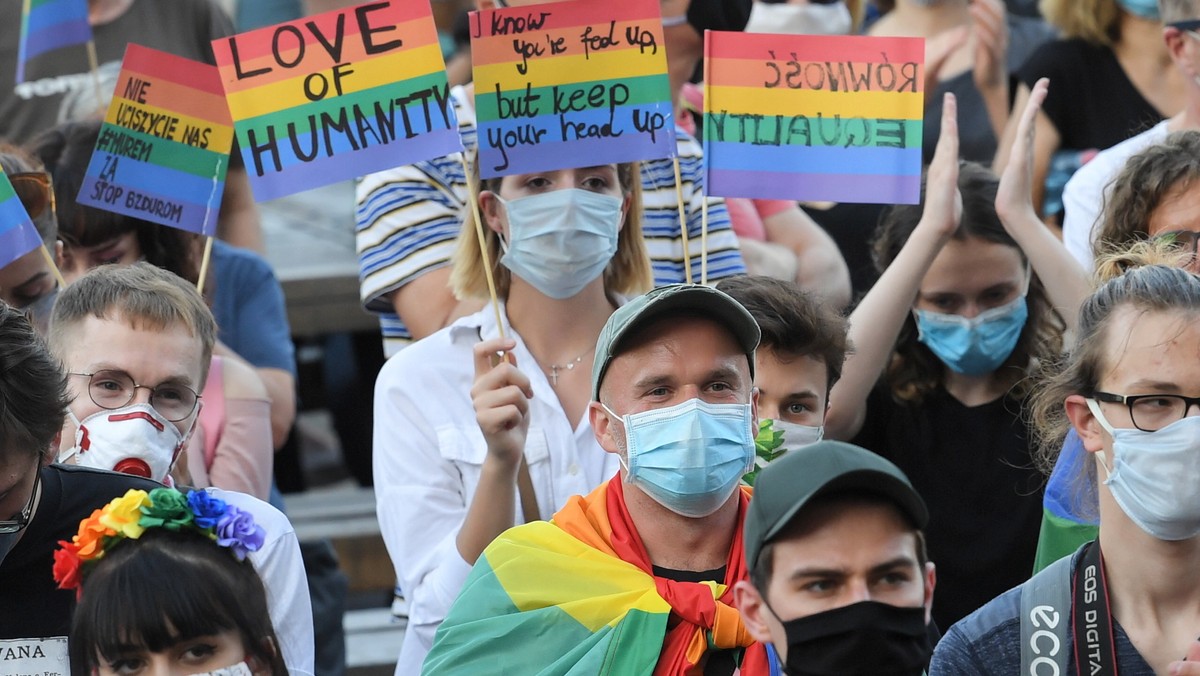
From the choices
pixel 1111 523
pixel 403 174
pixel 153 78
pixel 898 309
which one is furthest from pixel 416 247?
pixel 1111 523

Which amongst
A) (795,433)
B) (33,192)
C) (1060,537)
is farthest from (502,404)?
(33,192)

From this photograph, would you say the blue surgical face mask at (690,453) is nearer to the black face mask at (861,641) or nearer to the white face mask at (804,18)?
the black face mask at (861,641)

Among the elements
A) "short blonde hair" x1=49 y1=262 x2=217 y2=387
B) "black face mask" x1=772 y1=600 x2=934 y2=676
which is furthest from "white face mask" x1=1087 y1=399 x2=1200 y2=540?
"short blonde hair" x1=49 y1=262 x2=217 y2=387

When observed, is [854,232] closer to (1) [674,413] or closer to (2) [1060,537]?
(2) [1060,537]

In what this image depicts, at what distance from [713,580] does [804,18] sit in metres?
3.75

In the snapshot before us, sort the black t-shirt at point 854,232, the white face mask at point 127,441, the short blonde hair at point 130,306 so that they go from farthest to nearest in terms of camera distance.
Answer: the black t-shirt at point 854,232
the short blonde hair at point 130,306
the white face mask at point 127,441

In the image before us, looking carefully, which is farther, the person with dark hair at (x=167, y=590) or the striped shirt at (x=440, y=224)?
the striped shirt at (x=440, y=224)

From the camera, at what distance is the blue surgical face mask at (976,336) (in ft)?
16.5

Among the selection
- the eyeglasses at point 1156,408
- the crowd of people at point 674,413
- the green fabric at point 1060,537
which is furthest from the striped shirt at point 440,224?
the eyeglasses at point 1156,408

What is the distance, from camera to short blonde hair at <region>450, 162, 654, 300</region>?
15.8 ft

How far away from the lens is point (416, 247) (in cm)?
518

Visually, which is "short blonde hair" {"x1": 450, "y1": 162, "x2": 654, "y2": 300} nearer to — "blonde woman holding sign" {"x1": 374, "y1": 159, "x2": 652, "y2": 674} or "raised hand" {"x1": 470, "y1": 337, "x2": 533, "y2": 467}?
"blonde woman holding sign" {"x1": 374, "y1": 159, "x2": 652, "y2": 674}

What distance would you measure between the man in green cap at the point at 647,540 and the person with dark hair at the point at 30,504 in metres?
0.79

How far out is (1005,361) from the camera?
16.8 feet
